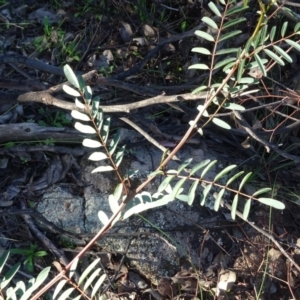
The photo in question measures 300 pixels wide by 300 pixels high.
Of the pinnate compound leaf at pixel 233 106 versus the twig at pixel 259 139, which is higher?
the pinnate compound leaf at pixel 233 106

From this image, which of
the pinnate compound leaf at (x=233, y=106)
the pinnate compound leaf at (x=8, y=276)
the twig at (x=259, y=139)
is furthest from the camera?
the twig at (x=259, y=139)

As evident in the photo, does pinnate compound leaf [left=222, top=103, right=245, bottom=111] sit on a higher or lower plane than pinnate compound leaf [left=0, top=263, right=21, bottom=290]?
higher

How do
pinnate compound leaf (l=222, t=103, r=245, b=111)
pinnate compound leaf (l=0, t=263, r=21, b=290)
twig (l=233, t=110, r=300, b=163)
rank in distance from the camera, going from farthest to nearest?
twig (l=233, t=110, r=300, b=163), pinnate compound leaf (l=222, t=103, r=245, b=111), pinnate compound leaf (l=0, t=263, r=21, b=290)

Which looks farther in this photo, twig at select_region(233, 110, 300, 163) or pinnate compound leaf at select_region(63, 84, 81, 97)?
twig at select_region(233, 110, 300, 163)

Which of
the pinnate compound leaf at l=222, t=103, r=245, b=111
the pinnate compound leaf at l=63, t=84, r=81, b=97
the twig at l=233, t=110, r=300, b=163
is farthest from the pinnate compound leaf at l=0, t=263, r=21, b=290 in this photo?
the twig at l=233, t=110, r=300, b=163

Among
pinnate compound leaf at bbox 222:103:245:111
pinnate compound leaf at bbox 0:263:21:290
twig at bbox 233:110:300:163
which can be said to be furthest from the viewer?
twig at bbox 233:110:300:163

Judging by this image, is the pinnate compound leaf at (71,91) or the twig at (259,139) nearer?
the pinnate compound leaf at (71,91)

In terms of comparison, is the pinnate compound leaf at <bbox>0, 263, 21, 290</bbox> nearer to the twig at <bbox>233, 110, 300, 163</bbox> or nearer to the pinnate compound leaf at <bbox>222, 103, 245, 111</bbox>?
the pinnate compound leaf at <bbox>222, 103, 245, 111</bbox>

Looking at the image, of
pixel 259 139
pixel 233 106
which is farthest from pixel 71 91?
pixel 259 139

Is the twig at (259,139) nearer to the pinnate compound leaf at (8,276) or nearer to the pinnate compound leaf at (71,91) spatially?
the pinnate compound leaf at (71,91)

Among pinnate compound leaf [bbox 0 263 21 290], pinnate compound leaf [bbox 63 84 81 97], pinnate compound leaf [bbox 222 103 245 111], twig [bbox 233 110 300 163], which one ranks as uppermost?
pinnate compound leaf [bbox 63 84 81 97]

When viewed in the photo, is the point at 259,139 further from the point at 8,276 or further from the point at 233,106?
the point at 8,276

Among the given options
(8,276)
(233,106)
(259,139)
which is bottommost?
(259,139)

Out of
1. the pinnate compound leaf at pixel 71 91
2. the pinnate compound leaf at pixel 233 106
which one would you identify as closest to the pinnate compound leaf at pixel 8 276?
the pinnate compound leaf at pixel 71 91
